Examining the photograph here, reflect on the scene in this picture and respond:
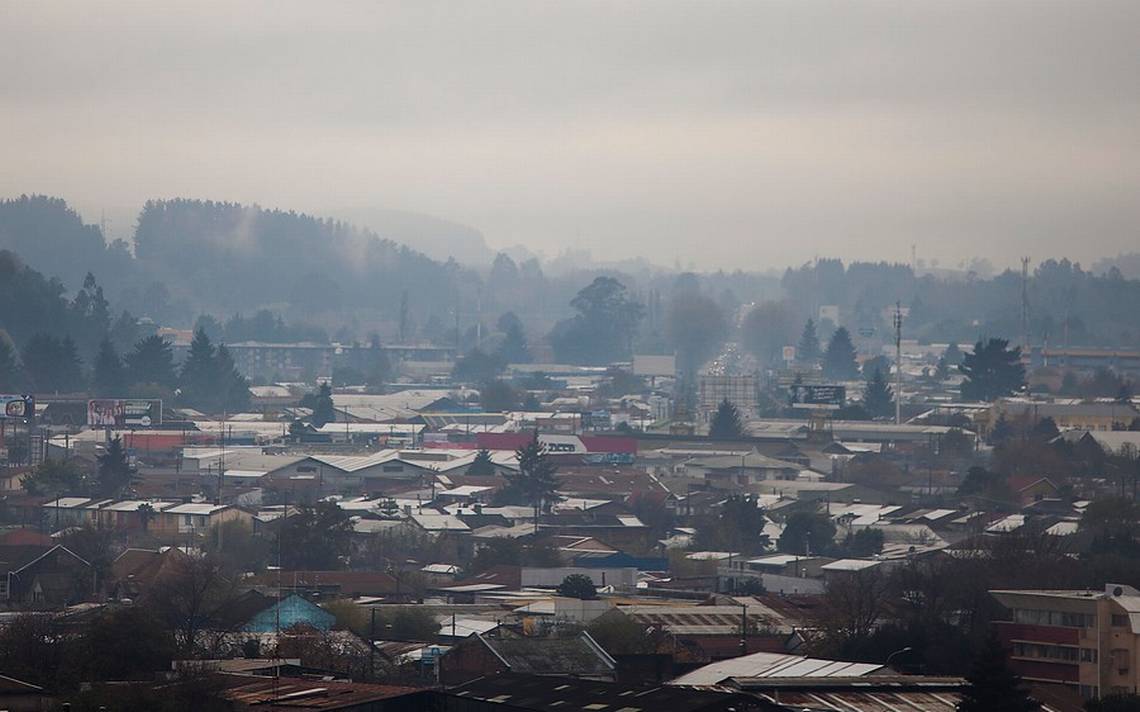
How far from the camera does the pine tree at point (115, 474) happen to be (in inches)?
2042

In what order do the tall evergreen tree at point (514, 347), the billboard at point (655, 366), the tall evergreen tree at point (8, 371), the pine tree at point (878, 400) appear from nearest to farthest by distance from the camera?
1. the tall evergreen tree at point (8, 371)
2. the pine tree at point (878, 400)
3. the billboard at point (655, 366)
4. the tall evergreen tree at point (514, 347)

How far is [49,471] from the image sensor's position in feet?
171

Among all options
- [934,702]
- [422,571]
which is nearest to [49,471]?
[422,571]

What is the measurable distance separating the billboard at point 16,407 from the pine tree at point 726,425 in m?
15.1

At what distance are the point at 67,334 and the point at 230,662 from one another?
6382 cm

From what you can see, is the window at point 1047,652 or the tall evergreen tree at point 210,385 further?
the tall evergreen tree at point 210,385

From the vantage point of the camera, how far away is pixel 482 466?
56688 mm

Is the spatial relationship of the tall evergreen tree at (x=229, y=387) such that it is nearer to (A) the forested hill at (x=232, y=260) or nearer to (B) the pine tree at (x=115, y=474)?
(B) the pine tree at (x=115, y=474)

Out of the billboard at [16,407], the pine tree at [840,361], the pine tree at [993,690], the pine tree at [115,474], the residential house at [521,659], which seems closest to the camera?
the pine tree at [993,690]

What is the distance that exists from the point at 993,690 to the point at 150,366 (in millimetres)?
55973

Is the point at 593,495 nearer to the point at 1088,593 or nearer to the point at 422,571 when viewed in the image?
the point at 422,571

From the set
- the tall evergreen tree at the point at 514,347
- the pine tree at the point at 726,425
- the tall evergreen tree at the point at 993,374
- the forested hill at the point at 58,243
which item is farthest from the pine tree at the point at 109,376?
the forested hill at the point at 58,243

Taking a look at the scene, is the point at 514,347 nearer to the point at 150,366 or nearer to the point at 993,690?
the point at 150,366

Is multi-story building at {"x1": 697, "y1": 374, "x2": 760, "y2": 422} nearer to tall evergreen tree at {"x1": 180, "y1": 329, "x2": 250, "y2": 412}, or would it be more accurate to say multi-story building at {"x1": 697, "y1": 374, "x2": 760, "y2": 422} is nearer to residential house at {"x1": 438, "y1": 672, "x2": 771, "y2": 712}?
tall evergreen tree at {"x1": 180, "y1": 329, "x2": 250, "y2": 412}
